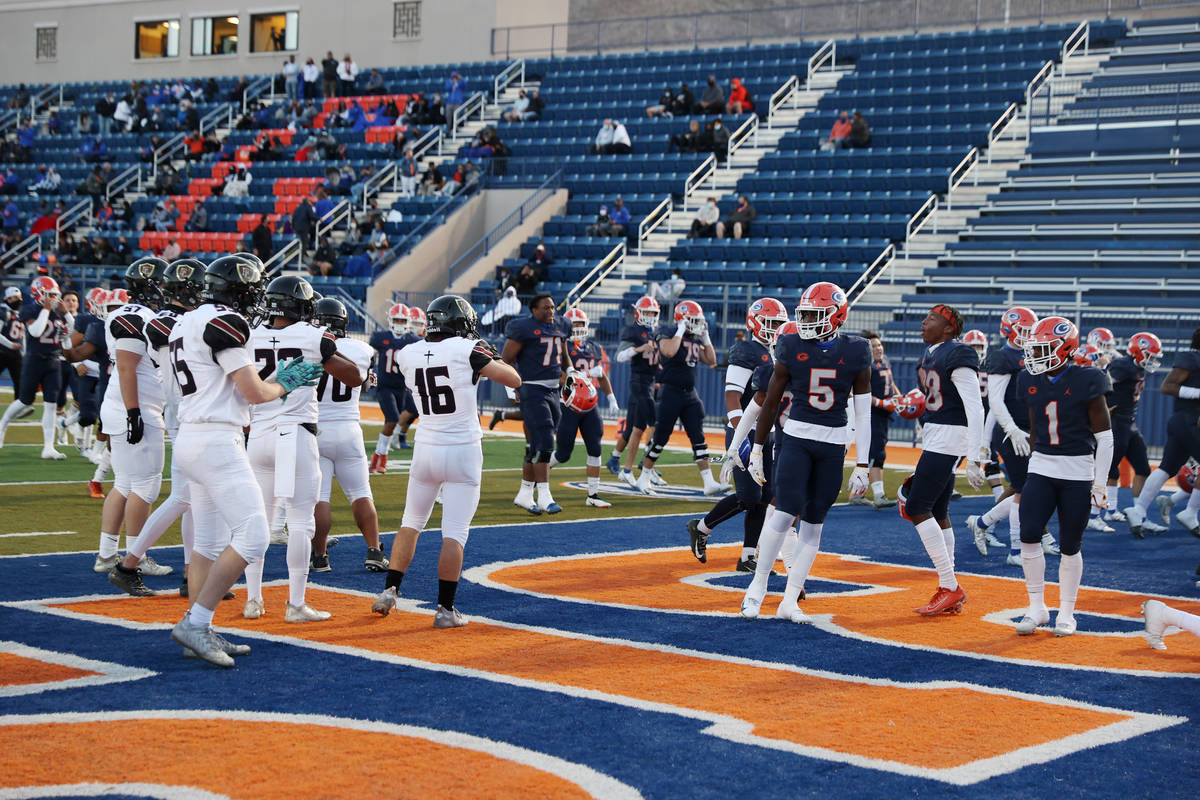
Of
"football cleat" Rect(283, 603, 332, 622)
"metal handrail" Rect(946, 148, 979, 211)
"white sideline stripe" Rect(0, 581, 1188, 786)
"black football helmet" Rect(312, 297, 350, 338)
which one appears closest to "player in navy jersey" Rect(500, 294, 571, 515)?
"black football helmet" Rect(312, 297, 350, 338)

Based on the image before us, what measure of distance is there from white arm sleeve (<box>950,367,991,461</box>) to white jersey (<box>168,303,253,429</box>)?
4.27 meters

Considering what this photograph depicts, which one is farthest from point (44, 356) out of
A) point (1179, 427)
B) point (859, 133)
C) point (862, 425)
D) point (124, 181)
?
point (124, 181)

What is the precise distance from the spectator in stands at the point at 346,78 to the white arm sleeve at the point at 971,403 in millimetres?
29362

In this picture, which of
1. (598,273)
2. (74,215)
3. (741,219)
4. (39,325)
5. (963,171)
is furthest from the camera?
(74,215)

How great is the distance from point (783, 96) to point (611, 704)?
25924mm


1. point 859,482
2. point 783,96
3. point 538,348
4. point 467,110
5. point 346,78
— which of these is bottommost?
point 859,482

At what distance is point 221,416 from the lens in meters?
5.96

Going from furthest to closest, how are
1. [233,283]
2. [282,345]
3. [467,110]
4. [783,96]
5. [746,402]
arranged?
[467,110] < [783,96] < [746,402] < [282,345] < [233,283]

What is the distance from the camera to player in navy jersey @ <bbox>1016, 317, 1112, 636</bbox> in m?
7.29

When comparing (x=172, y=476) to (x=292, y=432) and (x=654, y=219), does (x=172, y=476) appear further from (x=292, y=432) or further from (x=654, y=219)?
(x=654, y=219)

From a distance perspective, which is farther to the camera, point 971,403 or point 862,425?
point 971,403

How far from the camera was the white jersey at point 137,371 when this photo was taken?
7527mm

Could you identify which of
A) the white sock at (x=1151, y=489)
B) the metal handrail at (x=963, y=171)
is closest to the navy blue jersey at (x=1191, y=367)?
the white sock at (x=1151, y=489)

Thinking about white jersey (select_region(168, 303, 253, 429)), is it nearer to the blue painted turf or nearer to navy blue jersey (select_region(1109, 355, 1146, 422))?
the blue painted turf
